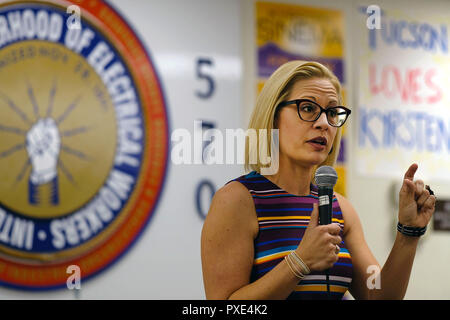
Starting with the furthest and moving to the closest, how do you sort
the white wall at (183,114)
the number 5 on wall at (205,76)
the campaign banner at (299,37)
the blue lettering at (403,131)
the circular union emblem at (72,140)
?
the blue lettering at (403,131), the campaign banner at (299,37), the number 5 on wall at (205,76), the white wall at (183,114), the circular union emblem at (72,140)

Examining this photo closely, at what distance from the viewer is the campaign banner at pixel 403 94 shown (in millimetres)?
3078

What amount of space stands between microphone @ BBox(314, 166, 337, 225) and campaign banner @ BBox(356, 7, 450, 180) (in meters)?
1.98

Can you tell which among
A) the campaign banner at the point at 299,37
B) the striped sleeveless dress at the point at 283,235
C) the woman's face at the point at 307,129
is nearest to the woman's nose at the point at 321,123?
the woman's face at the point at 307,129

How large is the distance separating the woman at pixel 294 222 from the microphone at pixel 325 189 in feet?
0.08

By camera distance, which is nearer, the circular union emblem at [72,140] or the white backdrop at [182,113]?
the circular union emblem at [72,140]

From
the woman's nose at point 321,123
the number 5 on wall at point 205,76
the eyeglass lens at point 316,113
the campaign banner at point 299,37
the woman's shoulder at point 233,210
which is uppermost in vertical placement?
the campaign banner at point 299,37

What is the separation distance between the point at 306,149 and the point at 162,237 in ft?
5.12

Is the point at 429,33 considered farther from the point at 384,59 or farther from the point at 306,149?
the point at 306,149

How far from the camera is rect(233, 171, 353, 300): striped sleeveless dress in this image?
1.10m

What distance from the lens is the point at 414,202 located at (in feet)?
3.71

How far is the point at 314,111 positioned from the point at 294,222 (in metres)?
0.22

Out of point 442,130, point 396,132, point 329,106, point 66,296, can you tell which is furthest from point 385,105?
point 329,106

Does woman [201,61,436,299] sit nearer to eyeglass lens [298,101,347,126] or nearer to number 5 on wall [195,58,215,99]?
eyeglass lens [298,101,347,126]

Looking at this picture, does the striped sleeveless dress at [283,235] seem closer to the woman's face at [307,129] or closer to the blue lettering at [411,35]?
the woman's face at [307,129]
